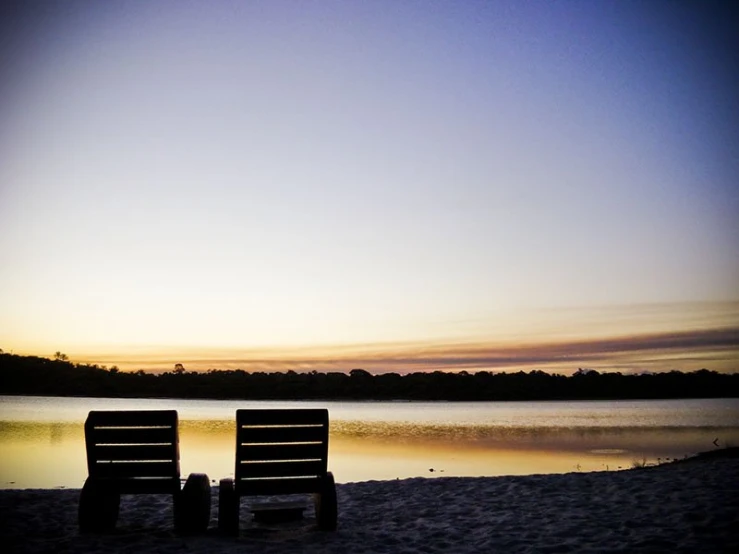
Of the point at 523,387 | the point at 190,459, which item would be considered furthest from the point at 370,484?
the point at 523,387

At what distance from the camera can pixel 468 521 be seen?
698 centimetres

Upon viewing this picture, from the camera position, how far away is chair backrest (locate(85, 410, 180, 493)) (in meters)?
6.05

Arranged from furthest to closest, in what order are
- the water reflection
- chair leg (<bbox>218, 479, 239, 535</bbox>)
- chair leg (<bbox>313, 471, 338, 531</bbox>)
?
1. the water reflection
2. chair leg (<bbox>313, 471, 338, 531</bbox>)
3. chair leg (<bbox>218, 479, 239, 535</bbox>)

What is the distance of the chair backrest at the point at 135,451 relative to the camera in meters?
6.05

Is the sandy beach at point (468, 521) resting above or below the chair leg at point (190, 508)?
below

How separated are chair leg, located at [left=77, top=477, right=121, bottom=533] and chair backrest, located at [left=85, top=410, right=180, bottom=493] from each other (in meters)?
0.11

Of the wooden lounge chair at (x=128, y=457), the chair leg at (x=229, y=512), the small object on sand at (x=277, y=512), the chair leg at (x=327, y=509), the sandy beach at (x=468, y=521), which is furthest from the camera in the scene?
the small object on sand at (x=277, y=512)

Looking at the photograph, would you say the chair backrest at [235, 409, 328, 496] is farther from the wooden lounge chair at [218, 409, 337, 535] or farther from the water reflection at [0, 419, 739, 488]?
the water reflection at [0, 419, 739, 488]

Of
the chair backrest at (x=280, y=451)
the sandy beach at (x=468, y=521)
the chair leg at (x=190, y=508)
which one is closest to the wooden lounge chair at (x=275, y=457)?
the chair backrest at (x=280, y=451)

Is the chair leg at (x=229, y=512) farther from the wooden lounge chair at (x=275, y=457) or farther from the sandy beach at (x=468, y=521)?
the sandy beach at (x=468, y=521)

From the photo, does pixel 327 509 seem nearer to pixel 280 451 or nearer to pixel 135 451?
pixel 280 451

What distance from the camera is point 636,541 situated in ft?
18.4

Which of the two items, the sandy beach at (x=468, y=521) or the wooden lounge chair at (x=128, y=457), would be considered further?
the wooden lounge chair at (x=128, y=457)

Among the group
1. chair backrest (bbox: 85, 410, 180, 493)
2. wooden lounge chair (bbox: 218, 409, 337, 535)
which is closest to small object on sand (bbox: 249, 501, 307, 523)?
wooden lounge chair (bbox: 218, 409, 337, 535)
